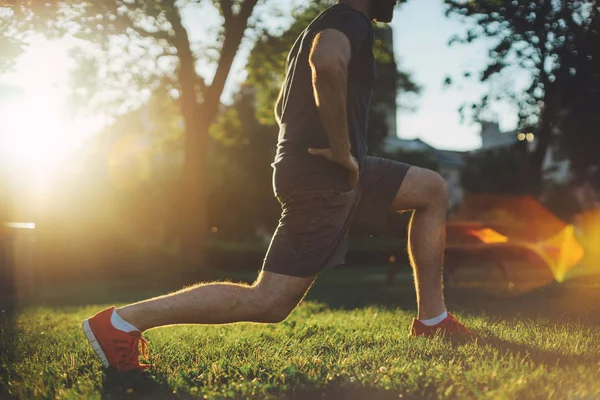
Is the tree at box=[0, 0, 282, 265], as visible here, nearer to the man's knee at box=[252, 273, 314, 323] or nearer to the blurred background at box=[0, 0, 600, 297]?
the blurred background at box=[0, 0, 600, 297]

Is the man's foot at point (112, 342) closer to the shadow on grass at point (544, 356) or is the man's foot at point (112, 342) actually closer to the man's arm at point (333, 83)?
the man's arm at point (333, 83)

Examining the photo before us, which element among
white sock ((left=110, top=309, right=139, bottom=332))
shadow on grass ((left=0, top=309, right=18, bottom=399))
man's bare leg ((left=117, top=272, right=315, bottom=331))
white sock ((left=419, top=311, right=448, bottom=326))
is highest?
man's bare leg ((left=117, top=272, right=315, bottom=331))

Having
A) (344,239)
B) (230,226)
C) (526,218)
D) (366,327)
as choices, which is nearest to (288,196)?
(344,239)

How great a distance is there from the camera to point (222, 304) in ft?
11.8

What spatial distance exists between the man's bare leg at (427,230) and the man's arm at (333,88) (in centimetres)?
76

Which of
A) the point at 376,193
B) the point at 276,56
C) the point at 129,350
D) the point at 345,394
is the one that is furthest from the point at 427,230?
the point at 276,56

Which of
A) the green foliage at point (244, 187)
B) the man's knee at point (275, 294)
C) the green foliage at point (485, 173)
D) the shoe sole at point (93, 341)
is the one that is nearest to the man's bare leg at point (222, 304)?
the man's knee at point (275, 294)

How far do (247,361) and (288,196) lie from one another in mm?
969

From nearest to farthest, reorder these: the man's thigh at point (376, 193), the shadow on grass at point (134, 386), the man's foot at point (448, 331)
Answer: the shadow on grass at point (134, 386)
the man's thigh at point (376, 193)
the man's foot at point (448, 331)

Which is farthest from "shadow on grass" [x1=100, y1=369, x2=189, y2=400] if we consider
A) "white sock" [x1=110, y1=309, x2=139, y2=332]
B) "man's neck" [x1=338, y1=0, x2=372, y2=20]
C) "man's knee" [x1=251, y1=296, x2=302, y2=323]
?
"man's neck" [x1=338, y1=0, x2=372, y2=20]

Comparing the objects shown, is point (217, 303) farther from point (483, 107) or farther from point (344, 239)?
→ point (483, 107)

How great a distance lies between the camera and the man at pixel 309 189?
354 centimetres

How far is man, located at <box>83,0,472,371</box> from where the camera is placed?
3537mm

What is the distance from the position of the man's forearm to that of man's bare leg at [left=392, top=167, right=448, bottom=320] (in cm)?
82
